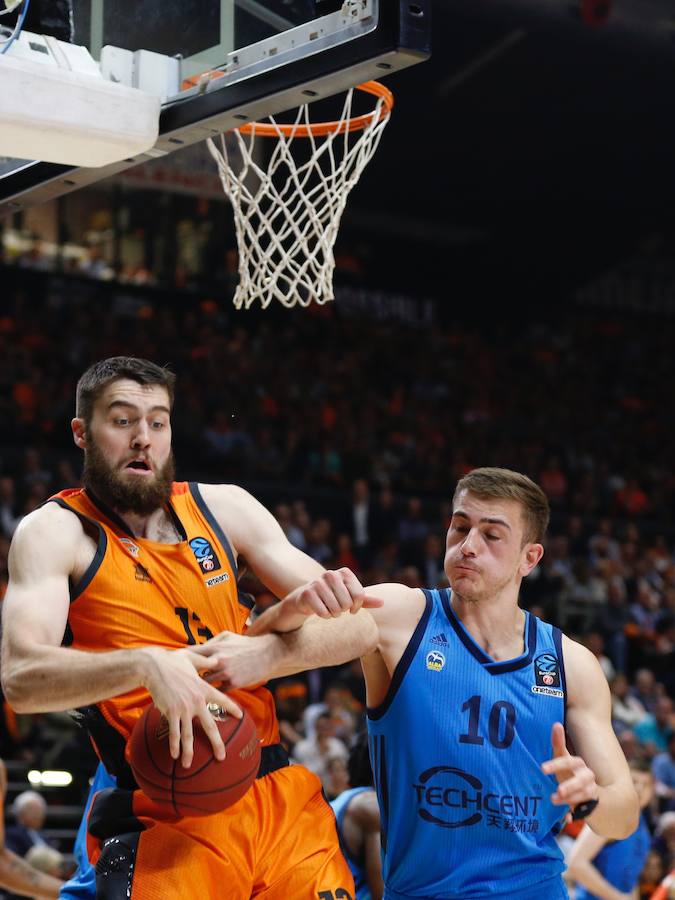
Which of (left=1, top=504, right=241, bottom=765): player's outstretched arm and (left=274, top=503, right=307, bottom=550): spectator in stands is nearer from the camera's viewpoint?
(left=1, top=504, right=241, bottom=765): player's outstretched arm

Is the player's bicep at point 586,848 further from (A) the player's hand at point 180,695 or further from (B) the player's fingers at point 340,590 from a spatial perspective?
(A) the player's hand at point 180,695

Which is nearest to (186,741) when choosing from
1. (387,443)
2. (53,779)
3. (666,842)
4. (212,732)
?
(212,732)

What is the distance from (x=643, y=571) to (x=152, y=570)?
508 inches

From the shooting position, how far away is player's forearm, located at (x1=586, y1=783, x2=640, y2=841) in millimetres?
3695

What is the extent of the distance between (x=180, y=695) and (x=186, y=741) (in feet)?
0.43

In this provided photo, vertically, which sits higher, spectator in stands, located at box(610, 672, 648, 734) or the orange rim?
the orange rim

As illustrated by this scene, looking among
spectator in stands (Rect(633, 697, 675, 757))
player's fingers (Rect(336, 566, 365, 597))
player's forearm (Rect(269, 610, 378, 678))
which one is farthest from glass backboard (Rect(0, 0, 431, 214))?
spectator in stands (Rect(633, 697, 675, 757))

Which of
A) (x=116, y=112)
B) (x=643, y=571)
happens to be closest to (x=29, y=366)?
(x=643, y=571)

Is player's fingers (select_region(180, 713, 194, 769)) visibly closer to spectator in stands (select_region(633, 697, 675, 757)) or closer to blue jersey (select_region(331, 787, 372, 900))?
blue jersey (select_region(331, 787, 372, 900))

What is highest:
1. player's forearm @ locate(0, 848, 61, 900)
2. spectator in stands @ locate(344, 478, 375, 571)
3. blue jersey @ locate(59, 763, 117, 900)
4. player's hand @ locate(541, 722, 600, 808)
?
player's hand @ locate(541, 722, 600, 808)

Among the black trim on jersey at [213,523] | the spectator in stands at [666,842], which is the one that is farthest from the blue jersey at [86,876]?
the spectator in stands at [666,842]

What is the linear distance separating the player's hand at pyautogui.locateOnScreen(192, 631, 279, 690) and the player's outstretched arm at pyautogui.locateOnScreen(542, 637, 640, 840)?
800 mm

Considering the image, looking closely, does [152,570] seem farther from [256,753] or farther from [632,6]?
[632,6]

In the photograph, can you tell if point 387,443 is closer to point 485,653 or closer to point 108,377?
point 485,653
